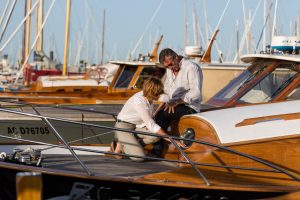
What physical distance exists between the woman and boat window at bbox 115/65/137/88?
10.3 m

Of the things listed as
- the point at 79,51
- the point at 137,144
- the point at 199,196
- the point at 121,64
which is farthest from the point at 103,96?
the point at 79,51

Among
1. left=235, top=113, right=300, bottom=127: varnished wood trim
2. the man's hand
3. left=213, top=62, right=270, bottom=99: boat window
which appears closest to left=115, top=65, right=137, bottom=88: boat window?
left=213, top=62, right=270, bottom=99: boat window

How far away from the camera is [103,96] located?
18141 millimetres

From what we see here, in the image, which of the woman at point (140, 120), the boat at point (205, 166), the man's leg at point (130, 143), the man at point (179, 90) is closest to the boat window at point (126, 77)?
the man at point (179, 90)

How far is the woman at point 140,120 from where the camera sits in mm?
8883

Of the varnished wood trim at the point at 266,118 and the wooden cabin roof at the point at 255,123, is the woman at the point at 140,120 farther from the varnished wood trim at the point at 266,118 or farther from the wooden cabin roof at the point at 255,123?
the varnished wood trim at the point at 266,118

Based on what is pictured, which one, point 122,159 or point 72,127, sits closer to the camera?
point 122,159

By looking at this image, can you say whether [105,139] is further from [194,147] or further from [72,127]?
[194,147]

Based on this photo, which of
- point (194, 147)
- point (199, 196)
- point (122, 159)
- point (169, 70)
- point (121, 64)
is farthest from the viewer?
point (121, 64)

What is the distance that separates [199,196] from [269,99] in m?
2.56

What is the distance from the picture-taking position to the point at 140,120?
30.0 ft

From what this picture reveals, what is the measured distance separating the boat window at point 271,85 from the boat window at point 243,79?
35 cm

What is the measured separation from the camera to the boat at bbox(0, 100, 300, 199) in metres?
7.96

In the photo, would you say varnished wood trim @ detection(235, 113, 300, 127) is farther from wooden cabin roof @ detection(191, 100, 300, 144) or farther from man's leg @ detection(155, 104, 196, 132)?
man's leg @ detection(155, 104, 196, 132)
